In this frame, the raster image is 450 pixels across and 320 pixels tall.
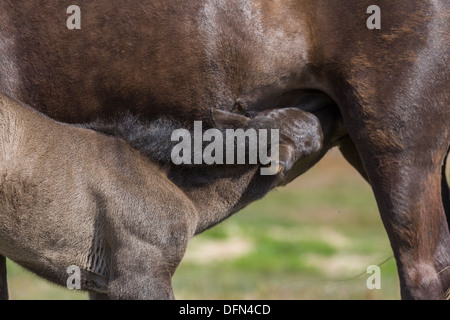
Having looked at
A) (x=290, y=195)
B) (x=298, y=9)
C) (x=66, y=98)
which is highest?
(x=290, y=195)

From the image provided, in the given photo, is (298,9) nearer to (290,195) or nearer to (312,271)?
(312,271)

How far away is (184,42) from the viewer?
16.6ft

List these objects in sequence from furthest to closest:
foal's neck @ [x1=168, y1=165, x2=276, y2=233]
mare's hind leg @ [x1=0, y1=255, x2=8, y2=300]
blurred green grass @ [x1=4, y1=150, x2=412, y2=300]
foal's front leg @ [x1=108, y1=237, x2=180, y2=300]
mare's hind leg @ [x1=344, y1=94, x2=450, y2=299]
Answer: blurred green grass @ [x1=4, y1=150, x2=412, y2=300], mare's hind leg @ [x1=0, y1=255, x2=8, y2=300], foal's neck @ [x1=168, y1=165, x2=276, y2=233], mare's hind leg @ [x1=344, y1=94, x2=450, y2=299], foal's front leg @ [x1=108, y1=237, x2=180, y2=300]

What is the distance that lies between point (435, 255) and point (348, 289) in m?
3.76

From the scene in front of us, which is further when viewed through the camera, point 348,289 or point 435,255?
point 348,289

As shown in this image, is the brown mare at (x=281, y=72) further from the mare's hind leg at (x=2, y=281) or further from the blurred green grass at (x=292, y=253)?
the blurred green grass at (x=292, y=253)

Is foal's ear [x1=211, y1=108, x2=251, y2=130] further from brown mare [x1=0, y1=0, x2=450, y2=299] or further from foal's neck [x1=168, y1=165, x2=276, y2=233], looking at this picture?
foal's neck [x1=168, y1=165, x2=276, y2=233]

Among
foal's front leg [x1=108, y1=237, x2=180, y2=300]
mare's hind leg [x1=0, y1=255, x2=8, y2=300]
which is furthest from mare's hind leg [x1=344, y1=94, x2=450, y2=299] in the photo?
mare's hind leg [x1=0, y1=255, x2=8, y2=300]

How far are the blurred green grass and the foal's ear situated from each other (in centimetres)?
153

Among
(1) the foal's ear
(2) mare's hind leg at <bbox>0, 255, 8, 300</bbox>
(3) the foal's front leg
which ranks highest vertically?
(1) the foal's ear

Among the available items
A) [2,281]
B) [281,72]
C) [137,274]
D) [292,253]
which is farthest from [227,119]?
[292,253]

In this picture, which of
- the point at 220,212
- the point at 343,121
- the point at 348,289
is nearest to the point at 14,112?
the point at 220,212

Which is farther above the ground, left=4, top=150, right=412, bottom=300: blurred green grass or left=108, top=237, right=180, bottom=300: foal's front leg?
left=4, top=150, right=412, bottom=300: blurred green grass

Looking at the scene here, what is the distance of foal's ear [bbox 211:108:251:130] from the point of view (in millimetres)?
5012
